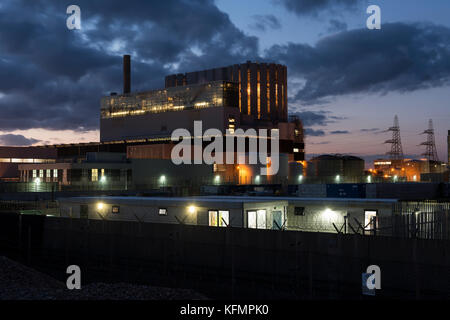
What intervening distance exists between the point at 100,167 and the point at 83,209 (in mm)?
46485

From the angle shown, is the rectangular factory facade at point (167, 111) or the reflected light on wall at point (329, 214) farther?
the rectangular factory facade at point (167, 111)

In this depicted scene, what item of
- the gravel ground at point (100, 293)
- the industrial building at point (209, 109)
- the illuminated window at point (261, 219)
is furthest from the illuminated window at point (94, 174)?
the gravel ground at point (100, 293)

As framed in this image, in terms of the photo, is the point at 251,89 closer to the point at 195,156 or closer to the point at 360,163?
the point at 360,163

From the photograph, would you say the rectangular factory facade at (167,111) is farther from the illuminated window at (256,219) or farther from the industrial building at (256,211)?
the illuminated window at (256,219)

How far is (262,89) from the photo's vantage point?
15962cm

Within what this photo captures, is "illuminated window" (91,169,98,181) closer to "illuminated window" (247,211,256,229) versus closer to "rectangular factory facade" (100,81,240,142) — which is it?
"rectangular factory facade" (100,81,240,142)

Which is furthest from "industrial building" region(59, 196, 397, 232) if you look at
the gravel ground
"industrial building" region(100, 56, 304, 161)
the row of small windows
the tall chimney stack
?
the tall chimney stack

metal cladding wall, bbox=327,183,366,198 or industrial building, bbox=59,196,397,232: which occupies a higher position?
metal cladding wall, bbox=327,183,366,198

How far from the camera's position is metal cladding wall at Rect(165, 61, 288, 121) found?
158250 millimetres

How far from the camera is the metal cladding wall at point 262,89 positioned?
519 ft

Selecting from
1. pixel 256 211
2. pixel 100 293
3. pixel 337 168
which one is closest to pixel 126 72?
pixel 337 168

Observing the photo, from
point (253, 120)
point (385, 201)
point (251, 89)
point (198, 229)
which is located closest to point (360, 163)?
point (253, 120)

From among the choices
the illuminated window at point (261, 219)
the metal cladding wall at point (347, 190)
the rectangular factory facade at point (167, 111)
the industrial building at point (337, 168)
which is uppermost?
the rectangular factory facade at point (167, 111)

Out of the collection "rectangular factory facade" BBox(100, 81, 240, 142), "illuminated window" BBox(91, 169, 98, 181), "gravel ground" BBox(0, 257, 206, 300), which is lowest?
"gravel ground" BBox(0, 257, 206, 300)
